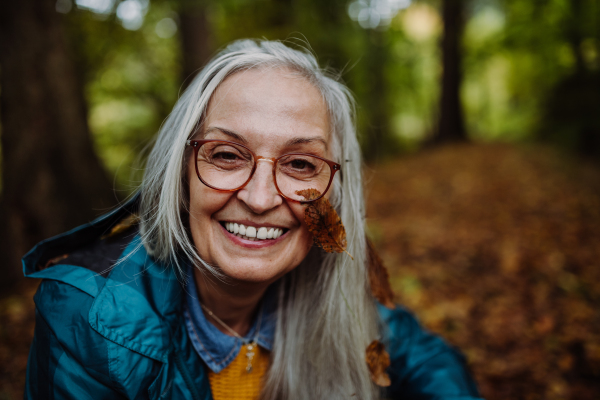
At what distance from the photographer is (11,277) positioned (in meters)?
3.53

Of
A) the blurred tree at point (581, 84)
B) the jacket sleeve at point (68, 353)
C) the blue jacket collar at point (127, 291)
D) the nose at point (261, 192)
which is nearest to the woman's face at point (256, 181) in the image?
the nose at point (261, 192)

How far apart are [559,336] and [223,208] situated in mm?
3240

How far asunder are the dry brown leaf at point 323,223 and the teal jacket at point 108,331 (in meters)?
0.64

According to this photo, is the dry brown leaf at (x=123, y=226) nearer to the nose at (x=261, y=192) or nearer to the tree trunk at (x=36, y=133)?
the nose at (x=261, y=192)

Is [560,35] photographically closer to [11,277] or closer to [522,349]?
[522,349]

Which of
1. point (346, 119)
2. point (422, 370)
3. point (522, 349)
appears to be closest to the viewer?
point (346, 119)

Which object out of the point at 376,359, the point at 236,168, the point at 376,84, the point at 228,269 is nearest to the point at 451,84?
the point at 376,84

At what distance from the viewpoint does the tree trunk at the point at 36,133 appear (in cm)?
332

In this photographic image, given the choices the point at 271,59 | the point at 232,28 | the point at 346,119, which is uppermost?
the point at 232,28

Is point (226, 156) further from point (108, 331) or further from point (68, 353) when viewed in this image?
point (68, 353)

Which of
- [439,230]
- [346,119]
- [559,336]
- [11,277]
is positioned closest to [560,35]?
[439,230]

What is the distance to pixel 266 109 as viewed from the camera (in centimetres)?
133

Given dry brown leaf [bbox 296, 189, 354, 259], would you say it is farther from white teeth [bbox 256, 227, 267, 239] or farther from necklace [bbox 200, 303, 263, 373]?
necklace [bbox 200, 303, 263, 373]

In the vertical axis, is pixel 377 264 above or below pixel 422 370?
above
